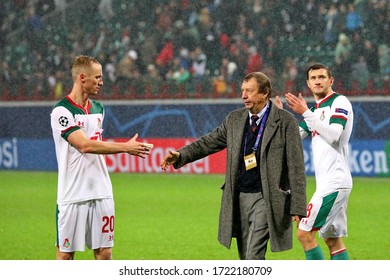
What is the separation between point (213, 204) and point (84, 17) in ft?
35.5

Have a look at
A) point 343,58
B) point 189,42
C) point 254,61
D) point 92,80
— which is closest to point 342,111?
point 92,80

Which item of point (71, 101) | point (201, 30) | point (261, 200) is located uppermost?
point (201, 30)

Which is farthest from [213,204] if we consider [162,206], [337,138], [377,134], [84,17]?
[84,17]

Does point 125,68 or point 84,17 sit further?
point 84,17

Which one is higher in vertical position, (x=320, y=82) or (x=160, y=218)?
(x=320, y=82)

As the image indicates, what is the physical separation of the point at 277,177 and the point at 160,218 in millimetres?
6757

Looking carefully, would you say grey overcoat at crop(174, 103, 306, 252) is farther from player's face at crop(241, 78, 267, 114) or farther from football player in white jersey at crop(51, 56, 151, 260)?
football player in white jersey at crop(51, 56, 151, 260)

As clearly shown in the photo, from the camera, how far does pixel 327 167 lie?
7.30 m

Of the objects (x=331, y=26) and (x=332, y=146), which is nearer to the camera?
(x=332, y=146)

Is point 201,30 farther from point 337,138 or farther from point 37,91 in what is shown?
point 337,138

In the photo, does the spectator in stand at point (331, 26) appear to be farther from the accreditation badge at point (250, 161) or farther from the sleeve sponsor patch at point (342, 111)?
the accreditation badge at point (250, 161)

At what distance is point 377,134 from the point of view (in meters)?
17.6

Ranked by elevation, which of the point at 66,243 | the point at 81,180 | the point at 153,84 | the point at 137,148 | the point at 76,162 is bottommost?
the point at 66,243

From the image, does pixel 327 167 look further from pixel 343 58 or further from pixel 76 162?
pixel 343 58
